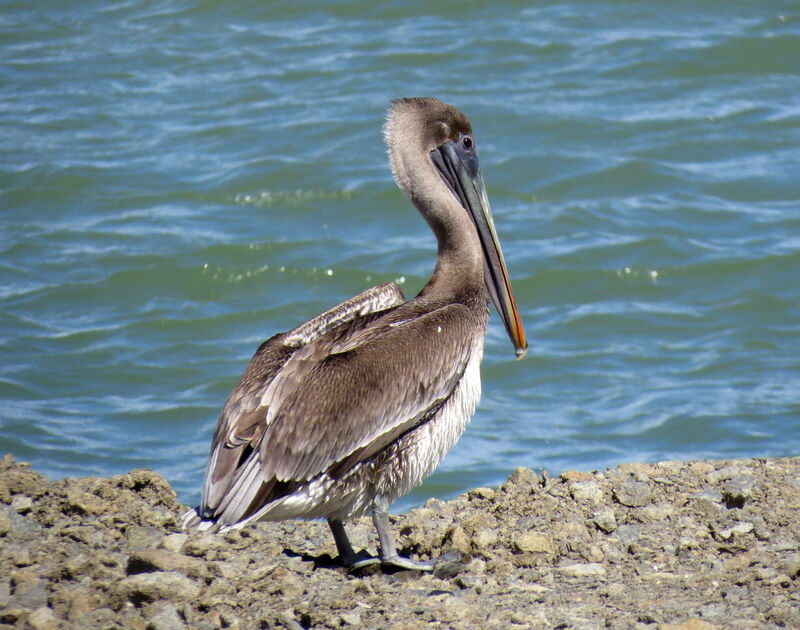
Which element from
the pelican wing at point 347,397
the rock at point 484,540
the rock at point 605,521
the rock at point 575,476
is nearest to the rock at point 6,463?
the pelican wing at point 347,397

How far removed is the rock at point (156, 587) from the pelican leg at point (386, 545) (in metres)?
0.85

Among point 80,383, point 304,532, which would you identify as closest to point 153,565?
point 304,532

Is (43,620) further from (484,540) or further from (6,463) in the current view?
(6,463)

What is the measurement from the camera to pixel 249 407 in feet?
15.0

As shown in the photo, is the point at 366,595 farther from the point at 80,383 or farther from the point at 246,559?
the point at 80,383

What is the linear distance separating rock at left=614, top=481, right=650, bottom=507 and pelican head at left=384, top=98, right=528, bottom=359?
880mm

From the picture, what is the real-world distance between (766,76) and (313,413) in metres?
10.4

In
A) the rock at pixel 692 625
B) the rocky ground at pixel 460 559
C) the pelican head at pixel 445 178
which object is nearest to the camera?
the rock at pixel 692 625

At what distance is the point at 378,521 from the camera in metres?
4.64

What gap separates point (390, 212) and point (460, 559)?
23.1 feet

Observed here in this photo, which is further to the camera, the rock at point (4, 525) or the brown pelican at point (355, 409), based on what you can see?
the rock at point (4, 525)

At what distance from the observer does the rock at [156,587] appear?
3.93 m

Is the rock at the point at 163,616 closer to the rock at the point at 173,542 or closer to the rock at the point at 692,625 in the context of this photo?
the rock at the point at 173,542

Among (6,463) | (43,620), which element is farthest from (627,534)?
(6,463)
